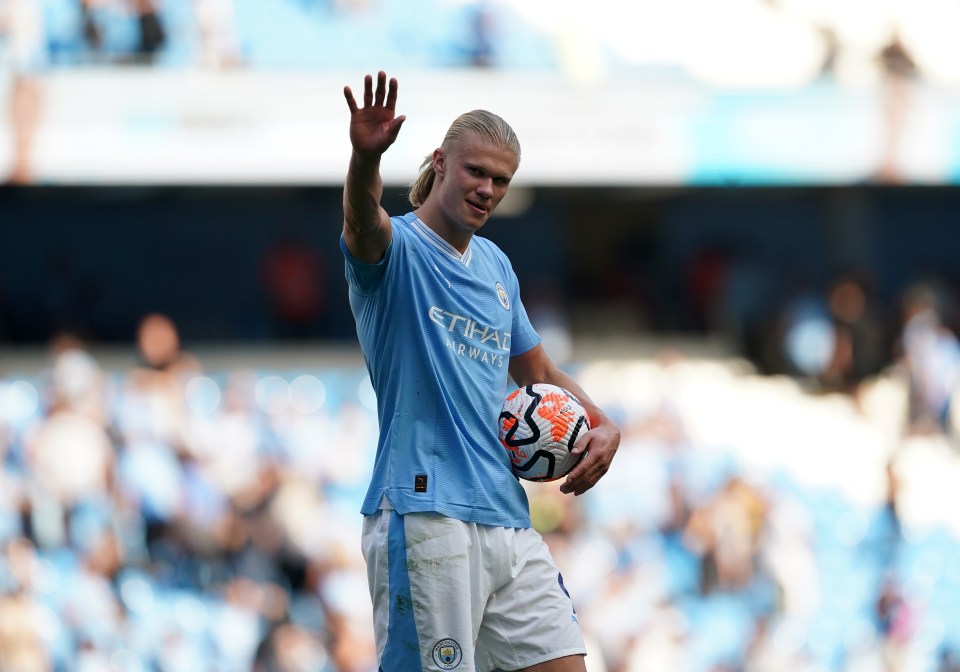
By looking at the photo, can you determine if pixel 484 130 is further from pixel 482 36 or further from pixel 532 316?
pixel 482 36

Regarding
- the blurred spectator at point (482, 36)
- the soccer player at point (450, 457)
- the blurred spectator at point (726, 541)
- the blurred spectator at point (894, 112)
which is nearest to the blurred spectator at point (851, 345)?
the blurred spectator at point (894, 112)

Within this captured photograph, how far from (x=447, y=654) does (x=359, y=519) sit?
26.7ft

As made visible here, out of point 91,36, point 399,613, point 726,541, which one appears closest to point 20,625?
point 91,36

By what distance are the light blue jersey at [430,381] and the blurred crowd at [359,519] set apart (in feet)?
23.2

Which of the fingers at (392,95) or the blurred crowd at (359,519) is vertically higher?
the fingers at (392,95)

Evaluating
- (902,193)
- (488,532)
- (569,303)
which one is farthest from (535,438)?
(902,193)

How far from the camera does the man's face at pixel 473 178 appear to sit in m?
4.00

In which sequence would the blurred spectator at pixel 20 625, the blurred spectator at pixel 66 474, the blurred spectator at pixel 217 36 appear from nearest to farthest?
the blurred spectator at pixel 20 625 < the blurred spectator at pixel 66 474 < the blurred spectator at pixel 217 36

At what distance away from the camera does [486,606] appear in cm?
410

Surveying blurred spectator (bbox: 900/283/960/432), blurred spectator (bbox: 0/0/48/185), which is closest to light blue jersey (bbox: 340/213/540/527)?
blurred spectator (bbox: 0/0/48/185)

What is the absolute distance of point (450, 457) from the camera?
158 inches

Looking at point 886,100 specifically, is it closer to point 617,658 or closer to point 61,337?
point 617,658

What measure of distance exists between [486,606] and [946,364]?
1151 cm

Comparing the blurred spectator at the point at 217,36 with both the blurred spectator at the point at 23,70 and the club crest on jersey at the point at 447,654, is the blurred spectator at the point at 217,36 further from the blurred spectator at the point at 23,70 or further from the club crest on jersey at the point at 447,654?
the club crest on jersey at the point at 447,654
